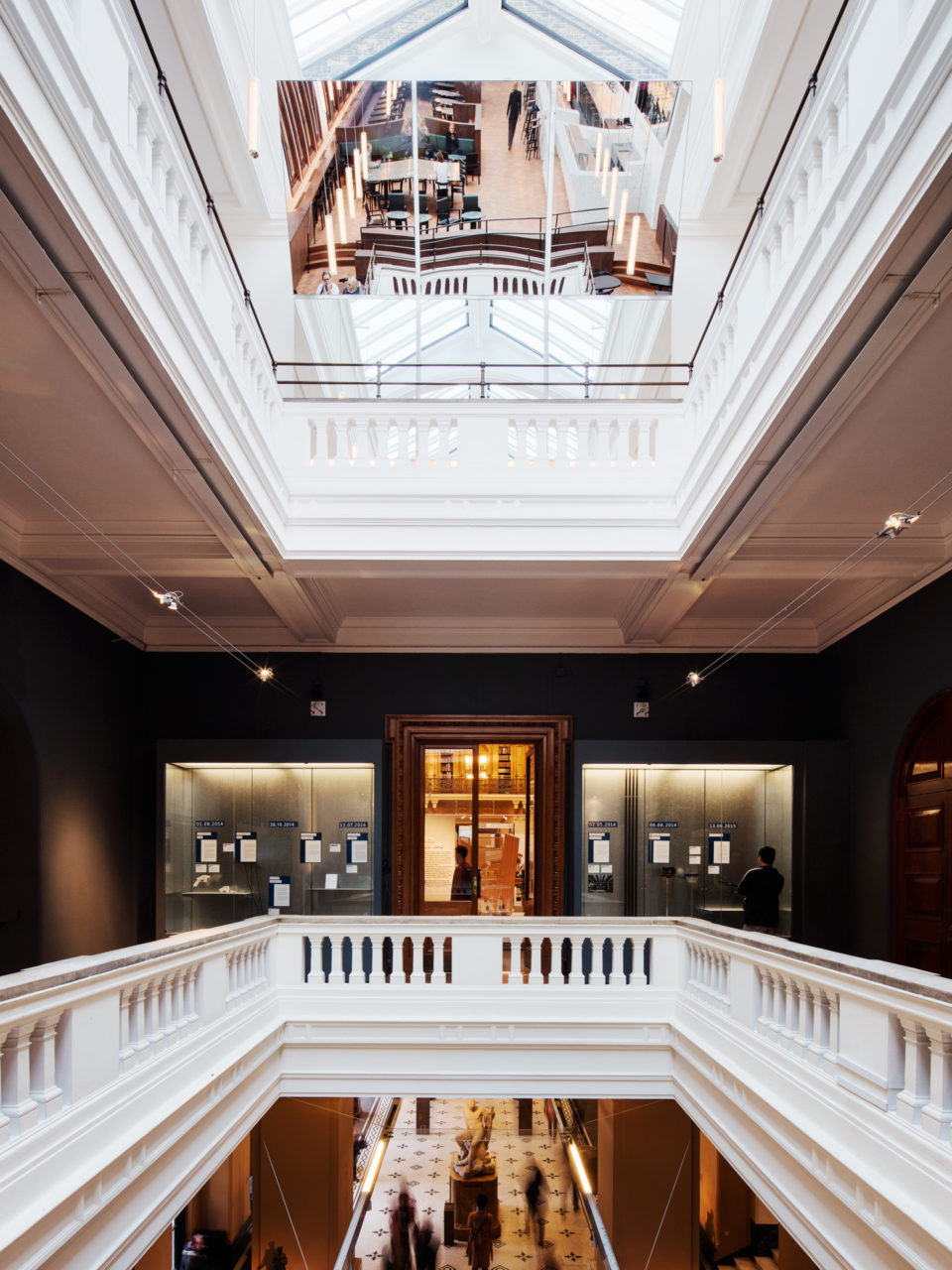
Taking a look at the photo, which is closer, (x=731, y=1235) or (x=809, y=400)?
(x=809, y=400)

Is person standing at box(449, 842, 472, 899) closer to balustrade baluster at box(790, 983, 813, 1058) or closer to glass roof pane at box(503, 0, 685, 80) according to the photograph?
balustrade baluster at box(790, 983, 813, 1058)

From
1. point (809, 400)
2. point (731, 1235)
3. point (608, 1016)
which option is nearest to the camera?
point (809, 400)

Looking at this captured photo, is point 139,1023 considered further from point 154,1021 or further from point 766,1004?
point 766,1004

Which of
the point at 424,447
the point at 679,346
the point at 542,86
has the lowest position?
the point at 424,447

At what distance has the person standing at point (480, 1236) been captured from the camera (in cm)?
800

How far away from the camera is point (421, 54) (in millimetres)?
8781

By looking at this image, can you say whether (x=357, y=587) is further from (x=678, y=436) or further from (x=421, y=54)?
(x=421, y=54)

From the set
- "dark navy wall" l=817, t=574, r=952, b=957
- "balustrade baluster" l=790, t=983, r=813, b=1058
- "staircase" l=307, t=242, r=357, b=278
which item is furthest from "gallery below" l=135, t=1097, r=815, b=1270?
"staircase" l=307, t=242, r=357, b=278

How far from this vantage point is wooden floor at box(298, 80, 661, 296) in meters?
7.89

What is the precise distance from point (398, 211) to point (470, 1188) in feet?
27.4

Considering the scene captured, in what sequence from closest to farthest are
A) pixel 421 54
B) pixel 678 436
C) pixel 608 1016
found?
pixel 608 1016 → pixel 678 436 → pixel 421 54

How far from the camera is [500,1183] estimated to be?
834 centimetres

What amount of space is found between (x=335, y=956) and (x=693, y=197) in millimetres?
8017

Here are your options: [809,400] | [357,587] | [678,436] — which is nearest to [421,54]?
[678,436]
